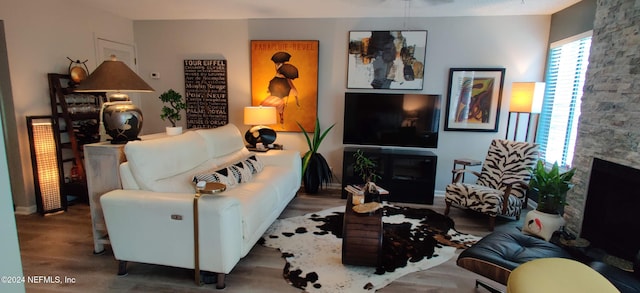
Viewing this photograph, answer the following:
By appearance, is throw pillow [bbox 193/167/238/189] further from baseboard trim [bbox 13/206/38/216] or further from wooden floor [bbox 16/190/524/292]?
baseboard trim [bbox 13/206/38/216]

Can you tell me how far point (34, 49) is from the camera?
3.20 metres

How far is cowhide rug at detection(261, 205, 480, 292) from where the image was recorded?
7.22ft

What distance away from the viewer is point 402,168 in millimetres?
3984

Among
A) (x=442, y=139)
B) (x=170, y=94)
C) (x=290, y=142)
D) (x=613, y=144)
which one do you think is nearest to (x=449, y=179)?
(x=442, y=139)

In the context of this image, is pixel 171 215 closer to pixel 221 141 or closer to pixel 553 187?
pixel 221 141

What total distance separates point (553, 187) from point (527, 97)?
129 cm

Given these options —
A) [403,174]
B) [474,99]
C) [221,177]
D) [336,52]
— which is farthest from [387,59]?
[221,177]

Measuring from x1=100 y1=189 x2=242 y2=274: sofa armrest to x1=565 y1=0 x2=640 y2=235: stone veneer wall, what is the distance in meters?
2.93

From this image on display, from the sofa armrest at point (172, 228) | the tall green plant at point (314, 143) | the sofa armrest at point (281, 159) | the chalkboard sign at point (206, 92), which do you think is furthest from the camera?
the chalkboard sign at point (206, 92)

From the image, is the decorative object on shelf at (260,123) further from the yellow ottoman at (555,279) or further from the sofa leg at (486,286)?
the yellow ottoman at (555,279)

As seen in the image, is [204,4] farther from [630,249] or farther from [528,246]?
[630,249]

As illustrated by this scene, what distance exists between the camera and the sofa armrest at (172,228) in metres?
1.97

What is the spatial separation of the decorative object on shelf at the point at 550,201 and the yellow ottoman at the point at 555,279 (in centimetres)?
184

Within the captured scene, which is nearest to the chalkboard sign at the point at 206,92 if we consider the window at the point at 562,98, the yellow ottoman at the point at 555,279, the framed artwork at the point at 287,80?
the framed artwork at the point at 287,80
